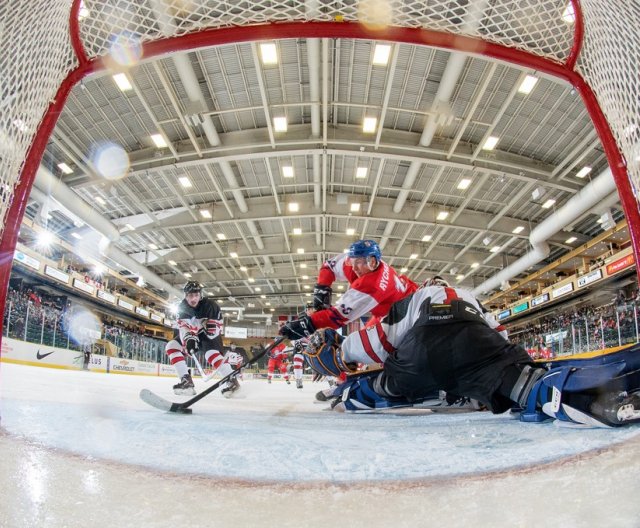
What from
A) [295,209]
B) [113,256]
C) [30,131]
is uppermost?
[295,209]

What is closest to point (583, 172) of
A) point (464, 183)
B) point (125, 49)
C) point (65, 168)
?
point (464, 183)

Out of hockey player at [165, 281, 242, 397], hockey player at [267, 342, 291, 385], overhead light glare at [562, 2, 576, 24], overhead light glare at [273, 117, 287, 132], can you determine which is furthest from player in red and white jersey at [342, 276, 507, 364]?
overhead light glare at [273, 117, 287, 132]

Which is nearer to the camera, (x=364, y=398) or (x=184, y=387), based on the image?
(x=364, y=398)

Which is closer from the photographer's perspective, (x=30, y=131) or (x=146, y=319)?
(x=30, y=131)

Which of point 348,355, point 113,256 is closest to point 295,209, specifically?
point 113,256

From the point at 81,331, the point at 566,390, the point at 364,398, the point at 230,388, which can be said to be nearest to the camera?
the point at 566,390

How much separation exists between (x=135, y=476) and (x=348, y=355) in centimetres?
180

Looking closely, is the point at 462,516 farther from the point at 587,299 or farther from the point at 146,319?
the point at 146,319

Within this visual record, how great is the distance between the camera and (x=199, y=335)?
4367 millimetres

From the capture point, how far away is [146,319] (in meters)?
24.0

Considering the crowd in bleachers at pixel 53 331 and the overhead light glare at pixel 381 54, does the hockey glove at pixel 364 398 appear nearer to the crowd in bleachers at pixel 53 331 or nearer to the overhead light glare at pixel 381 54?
the overhead light glare at pixel 381 54

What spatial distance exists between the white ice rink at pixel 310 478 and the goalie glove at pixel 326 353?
5.41 feet

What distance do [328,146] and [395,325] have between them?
828 centimetres

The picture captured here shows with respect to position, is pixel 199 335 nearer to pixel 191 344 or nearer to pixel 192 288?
pixel 191 344
